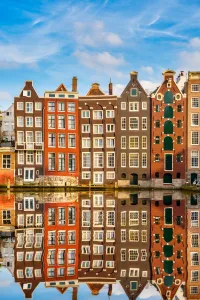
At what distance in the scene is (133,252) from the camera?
62.4 feet

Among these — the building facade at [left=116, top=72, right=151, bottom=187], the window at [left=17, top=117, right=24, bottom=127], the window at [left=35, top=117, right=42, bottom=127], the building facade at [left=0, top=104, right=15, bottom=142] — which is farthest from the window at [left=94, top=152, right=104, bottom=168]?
the building facade at [left=0, top=104, right=15, bottom=142]

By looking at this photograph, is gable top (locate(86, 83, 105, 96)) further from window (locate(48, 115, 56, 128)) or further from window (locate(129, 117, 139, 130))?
window (locate(48, 115, 56, 128))

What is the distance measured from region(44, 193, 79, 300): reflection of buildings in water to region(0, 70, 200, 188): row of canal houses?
34.3m

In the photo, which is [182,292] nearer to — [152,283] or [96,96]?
[152,283]

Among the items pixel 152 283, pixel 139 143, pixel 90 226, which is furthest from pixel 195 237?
pixel 139 143

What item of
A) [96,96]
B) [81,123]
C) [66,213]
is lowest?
[66,213]

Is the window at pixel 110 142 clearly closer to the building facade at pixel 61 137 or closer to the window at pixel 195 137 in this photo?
the building facade at pixel 61 137

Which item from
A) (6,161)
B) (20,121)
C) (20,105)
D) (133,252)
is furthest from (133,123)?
(133,252)

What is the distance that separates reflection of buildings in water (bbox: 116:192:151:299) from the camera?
14.6 m

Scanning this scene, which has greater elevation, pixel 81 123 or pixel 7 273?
pixel 81 123

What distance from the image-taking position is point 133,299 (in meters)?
13.0

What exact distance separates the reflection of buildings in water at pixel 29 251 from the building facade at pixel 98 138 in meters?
35.6

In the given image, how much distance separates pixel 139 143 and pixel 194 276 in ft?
169

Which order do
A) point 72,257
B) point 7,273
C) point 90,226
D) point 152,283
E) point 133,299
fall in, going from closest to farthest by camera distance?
point 133,299
point 152,283
point 7,273
point 72,257
point 90,226
